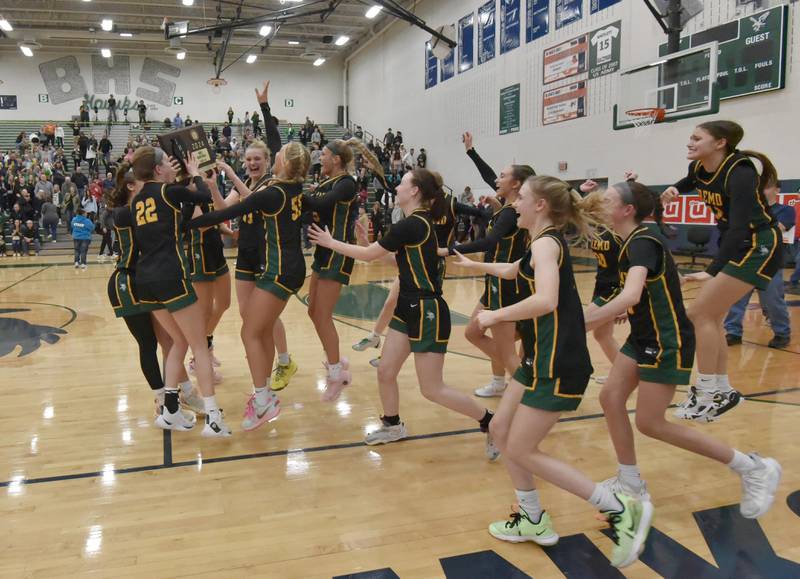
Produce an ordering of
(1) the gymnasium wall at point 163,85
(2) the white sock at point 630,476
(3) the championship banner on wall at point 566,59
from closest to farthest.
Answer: (2) the white sock at point 630,476
(3) the championship banner on wall at point 566,59
(1) the gymnasium wall at point 163,85

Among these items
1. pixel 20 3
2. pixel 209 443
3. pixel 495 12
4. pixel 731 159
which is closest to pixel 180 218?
pixel 209 443

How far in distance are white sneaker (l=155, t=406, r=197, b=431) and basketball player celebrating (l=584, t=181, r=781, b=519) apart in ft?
8.95

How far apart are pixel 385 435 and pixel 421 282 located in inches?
41.5

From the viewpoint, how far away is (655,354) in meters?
2.89

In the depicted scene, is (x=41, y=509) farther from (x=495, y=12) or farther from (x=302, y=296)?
(x=495, y=12)

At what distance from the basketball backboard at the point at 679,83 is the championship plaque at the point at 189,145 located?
9.32 meters

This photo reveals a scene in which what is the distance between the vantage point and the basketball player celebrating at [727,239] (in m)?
3.89

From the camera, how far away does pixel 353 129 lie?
114 ft

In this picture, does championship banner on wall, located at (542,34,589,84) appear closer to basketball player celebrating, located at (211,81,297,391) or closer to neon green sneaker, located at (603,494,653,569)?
basketball player celebrating, located at (211,81,297,391)

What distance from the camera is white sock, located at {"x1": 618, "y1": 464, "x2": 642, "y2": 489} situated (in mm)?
3092

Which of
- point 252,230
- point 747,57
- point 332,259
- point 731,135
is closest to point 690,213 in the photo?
point 747,57

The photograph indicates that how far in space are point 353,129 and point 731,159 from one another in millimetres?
32096

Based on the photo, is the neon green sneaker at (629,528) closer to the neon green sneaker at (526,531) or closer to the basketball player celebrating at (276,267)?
the neon green sneaker at (526,531)

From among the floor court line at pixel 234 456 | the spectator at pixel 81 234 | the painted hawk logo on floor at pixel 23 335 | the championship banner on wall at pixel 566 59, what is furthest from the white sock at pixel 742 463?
the championship banner on wall at pixel 566 59
